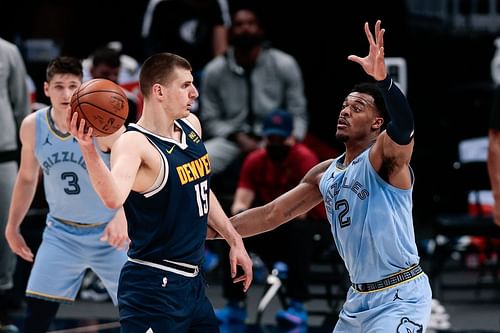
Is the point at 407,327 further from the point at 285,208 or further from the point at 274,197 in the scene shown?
the point at 274,197

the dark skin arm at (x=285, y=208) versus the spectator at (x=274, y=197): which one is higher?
the dark skin arm at (x=285, y=208)

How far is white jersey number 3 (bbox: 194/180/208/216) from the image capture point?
18.9 ft

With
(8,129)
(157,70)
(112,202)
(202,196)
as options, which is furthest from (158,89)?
(8,129)

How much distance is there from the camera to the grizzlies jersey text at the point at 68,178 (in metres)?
7.19

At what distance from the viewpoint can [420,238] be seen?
12.1 meters

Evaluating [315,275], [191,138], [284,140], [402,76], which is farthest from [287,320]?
[191,138]

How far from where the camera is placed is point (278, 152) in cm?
952

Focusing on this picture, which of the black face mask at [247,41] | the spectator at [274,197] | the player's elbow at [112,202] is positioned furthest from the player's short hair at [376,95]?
the black face mask at [247,41]

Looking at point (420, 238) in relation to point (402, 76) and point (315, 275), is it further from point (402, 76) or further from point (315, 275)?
point (402, 76)

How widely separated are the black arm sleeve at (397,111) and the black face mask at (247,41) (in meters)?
5.06

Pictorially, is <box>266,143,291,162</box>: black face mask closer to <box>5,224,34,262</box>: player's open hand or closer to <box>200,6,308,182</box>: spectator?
Result: <box>200,6,308,182</box>: spectator

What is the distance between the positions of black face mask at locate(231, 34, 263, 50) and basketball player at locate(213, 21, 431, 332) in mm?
4547

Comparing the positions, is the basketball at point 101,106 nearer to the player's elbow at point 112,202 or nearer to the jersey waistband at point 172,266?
the player's elbow at point 112,202

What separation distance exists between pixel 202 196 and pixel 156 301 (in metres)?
0.55
